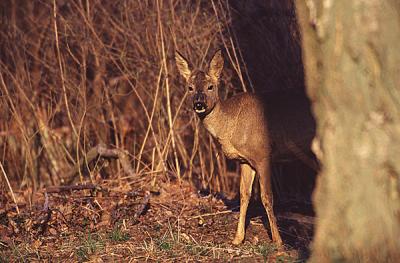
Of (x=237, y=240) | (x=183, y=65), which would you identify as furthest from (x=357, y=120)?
(x=183, y=65)

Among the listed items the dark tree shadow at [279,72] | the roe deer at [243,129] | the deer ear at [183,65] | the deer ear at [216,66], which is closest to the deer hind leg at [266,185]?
the roe deer at [243,129]

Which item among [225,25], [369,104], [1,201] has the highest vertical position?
[225,25]

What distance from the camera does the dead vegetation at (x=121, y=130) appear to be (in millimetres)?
7082

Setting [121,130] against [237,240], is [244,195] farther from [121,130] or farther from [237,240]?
[121,130]

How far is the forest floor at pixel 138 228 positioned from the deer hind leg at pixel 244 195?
13cm

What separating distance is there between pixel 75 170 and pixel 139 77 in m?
1.62

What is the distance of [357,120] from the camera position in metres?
4.22

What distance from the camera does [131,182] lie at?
923 centimetres

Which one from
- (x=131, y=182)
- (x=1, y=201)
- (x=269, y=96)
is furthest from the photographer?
(x=131, y=182)

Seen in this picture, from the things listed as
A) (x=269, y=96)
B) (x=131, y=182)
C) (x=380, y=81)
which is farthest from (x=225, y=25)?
(x=380, y=81)

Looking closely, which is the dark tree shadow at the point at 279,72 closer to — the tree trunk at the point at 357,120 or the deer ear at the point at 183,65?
the deer ear at the point at 183,65

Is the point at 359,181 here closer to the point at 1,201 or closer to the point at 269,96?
the point at 269,96

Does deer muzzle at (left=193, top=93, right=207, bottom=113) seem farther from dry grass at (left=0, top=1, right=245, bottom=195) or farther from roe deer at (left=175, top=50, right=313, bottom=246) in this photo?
dry grass at (left=0, top=1, right=245, bottom=195)

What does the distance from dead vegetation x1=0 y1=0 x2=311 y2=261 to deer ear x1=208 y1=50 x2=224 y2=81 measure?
58 cm
